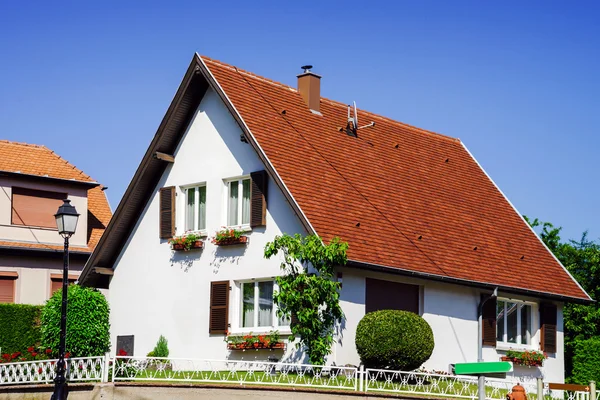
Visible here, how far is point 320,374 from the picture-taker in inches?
895

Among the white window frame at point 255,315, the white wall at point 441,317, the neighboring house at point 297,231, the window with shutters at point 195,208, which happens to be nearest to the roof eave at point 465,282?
the neighboring house at point 297,231

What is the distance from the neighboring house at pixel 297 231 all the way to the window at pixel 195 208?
41mm

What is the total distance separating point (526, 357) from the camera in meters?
30.1

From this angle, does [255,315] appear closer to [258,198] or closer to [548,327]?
[258,198]

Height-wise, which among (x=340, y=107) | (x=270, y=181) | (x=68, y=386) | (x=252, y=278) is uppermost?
(x=340, y=107)

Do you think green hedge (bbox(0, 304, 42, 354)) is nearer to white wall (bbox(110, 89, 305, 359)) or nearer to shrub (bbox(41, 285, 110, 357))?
white wall (bbox(110, 89, 305, 359))

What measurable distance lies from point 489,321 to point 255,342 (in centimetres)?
749

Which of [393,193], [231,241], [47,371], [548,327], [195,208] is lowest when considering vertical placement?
[47,371]

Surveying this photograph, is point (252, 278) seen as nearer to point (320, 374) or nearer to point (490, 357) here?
point (320, 374)

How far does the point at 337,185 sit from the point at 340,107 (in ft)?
18.4

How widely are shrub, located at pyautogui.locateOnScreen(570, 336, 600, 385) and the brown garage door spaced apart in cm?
786

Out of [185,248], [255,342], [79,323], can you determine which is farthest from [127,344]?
[255,342]

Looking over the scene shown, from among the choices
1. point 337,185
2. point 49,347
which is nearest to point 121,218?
point 49,347

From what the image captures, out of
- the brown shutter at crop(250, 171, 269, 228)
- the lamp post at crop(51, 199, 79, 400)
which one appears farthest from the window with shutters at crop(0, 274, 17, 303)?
the lamp post at crop(51, 199, 79, 400)
